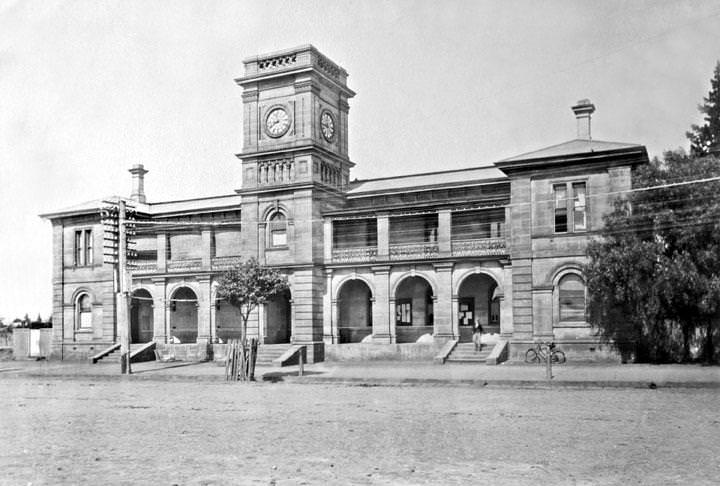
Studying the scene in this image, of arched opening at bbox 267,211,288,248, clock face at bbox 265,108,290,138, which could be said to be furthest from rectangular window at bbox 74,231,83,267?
clock face at bbox 265,108,290,138

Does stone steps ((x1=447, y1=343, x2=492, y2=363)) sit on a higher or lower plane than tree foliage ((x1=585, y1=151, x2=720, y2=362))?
lower

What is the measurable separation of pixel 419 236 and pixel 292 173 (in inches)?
271

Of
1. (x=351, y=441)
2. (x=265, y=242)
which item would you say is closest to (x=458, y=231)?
(x=265, y=242)

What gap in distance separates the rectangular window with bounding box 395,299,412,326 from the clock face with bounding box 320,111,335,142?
29.3 feet

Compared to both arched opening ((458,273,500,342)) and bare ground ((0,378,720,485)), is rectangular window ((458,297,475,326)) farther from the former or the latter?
bare ground ((0,378,720,485))

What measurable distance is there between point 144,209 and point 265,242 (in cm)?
1220

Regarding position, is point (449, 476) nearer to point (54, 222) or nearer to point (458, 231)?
point (458, 231)

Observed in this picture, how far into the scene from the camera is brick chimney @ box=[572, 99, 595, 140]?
35406 millimetres

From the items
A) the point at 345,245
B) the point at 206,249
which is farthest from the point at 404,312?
the point at 206,249

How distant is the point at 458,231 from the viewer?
37.6 meters

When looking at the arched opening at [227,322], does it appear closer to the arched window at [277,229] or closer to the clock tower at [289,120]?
the arched window at [277,229]

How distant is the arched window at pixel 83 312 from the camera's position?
143 ft

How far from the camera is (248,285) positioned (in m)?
34.3

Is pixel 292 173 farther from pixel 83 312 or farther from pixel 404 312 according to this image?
pixel 83 312
